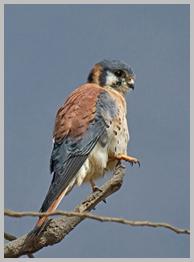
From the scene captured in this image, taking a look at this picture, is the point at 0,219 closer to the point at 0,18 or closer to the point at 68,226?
the point at 68,226

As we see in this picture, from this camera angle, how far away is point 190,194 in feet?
9.58

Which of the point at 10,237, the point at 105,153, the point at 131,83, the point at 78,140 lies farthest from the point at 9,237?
the point at 131,83

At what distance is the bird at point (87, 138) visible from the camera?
331 centimetres

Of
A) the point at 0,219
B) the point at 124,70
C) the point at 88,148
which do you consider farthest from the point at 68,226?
the point at 124,70

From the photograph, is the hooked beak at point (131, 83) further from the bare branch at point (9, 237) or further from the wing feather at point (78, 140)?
the bare branch at point (9, 237)

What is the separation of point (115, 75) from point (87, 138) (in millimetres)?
783

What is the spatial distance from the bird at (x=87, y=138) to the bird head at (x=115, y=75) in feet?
0.46

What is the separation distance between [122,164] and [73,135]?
400 mm

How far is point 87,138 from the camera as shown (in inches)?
136

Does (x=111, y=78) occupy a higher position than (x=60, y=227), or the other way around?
(x=111, y=78)

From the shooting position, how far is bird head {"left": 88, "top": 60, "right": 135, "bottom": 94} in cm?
405

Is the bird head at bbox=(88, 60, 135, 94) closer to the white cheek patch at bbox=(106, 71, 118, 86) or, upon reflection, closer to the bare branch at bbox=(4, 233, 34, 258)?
the white cheek patch at bbox=(106, 71, 118, 86)

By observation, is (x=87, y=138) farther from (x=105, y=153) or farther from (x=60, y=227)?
(x=60, y=227)

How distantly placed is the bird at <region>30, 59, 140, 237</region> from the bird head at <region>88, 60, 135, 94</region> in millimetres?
139
